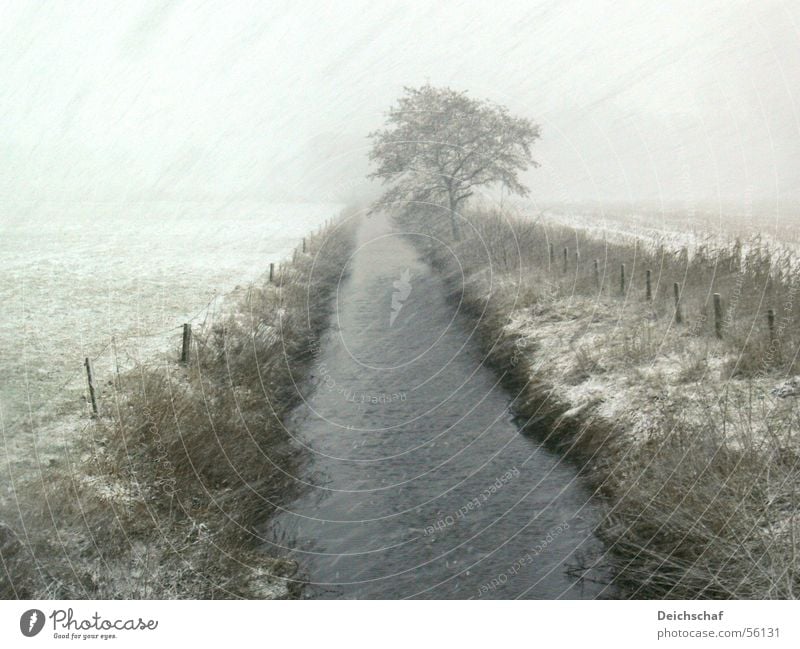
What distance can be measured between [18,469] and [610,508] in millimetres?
7247

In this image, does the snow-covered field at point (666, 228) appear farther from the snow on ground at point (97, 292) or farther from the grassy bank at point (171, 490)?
the grassy bank at point (171, 490)

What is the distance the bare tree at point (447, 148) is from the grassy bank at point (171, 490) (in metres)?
4.48

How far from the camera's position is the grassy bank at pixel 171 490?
6.35 m

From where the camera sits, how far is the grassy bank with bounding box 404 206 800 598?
657cm

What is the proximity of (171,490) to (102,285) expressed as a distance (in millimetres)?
13301

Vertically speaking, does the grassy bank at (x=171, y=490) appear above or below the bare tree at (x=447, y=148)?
below

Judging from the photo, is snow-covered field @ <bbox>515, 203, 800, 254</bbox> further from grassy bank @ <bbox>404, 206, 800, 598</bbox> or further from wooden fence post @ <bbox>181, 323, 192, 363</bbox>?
wooden fence post @ <bbox>181, 323, 192, 363</bbox>

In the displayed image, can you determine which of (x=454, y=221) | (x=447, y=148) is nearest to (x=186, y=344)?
(x=454, y=221)

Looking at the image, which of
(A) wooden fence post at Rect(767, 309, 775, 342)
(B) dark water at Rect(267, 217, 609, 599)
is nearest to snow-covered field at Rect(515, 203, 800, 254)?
(A) wooden fence post at Rect(767, 309, 775, 342)

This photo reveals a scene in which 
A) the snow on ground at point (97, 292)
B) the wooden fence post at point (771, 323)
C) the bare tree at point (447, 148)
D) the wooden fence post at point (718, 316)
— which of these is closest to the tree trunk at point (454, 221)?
the bare tree at point (447, 148)

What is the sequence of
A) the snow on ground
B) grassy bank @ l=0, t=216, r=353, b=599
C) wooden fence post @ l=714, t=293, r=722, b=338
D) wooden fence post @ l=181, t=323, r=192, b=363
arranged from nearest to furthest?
grassy bank @ l=0, t=216, r=353, b=599
the snow on ground
wooden fence post @ l=714, t=293, r=722, b=338
wooden fence post @ l=181, t=323, r=192, b=363

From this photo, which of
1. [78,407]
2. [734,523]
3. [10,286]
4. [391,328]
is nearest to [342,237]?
[391,328]

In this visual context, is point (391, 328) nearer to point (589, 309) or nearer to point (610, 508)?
point (589, 309)

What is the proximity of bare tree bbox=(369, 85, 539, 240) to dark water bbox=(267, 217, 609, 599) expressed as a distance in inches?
52.1
